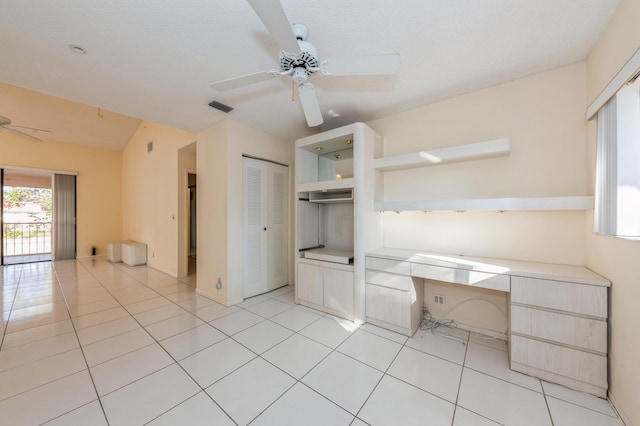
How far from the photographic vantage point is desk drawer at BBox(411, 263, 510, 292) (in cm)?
193

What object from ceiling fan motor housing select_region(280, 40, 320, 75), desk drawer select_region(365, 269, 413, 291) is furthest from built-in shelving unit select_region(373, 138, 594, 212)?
ceiling fan motor housing select_region(280, 40, 320, 75)

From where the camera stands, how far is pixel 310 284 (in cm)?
310

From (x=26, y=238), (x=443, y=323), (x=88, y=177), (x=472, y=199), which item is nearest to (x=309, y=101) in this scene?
(x=472, y=199)

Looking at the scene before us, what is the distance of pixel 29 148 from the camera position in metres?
5.78

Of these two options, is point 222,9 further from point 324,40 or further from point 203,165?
point 203,165

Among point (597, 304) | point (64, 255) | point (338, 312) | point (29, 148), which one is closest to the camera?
point (597, 304)

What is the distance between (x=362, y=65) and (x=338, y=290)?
237cm

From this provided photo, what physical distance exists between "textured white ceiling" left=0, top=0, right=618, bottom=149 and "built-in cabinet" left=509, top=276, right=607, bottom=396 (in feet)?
6.28

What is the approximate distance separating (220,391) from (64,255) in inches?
311

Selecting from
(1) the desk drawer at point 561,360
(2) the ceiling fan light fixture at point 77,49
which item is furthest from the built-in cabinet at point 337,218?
(2) the ceiling fan light fixture at point 77,49

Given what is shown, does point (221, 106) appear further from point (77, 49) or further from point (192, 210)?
point (192, 210)

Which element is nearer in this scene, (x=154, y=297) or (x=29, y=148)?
(x=154, y=297)

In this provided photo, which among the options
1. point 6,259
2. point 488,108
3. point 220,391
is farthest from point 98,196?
point 488,108

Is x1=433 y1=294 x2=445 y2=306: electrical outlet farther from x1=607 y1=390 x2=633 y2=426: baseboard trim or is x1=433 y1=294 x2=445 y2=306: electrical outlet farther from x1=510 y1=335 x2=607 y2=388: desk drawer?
x1=607 y1=390 x2=633 y2=426: baseboard trim
